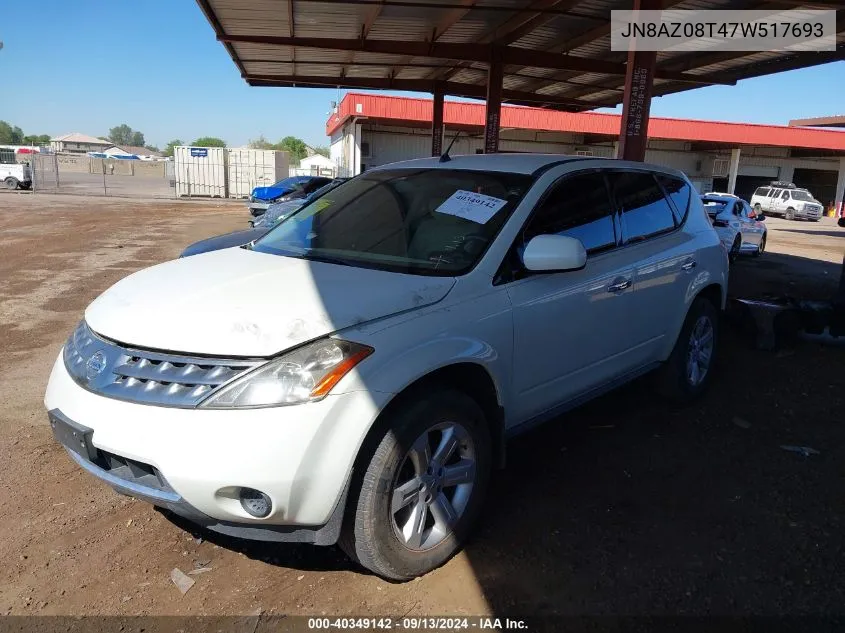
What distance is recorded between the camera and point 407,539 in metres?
2.73

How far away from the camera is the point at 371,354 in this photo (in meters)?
2.49

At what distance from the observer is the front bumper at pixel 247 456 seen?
7.54 feet

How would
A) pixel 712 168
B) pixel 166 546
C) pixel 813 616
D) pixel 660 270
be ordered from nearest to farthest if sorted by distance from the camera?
pixel 813 616
pixel 166 546
pixel 660 270
pixel 712 168

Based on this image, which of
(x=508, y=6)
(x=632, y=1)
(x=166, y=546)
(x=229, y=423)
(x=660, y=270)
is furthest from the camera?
(x=508, y=6)

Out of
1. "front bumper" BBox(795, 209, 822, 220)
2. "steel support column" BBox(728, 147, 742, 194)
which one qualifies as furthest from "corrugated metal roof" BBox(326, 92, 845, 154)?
"front bumper" BBox(795, 209, 822, 220)

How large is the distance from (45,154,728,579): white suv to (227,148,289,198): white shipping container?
1300 inches

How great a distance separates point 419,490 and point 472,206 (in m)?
1.53

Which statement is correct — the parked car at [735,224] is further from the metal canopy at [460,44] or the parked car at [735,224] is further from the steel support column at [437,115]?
the steel support column at [437,115]

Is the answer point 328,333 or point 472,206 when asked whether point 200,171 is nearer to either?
point 472,206

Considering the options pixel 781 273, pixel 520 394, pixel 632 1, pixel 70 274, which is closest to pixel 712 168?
pixel 781 273

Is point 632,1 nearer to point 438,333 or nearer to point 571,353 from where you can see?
point 571,353

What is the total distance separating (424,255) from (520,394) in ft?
2.78

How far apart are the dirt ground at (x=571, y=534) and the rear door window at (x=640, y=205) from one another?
1.36 meters

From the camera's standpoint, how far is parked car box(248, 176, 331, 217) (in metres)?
18.4
